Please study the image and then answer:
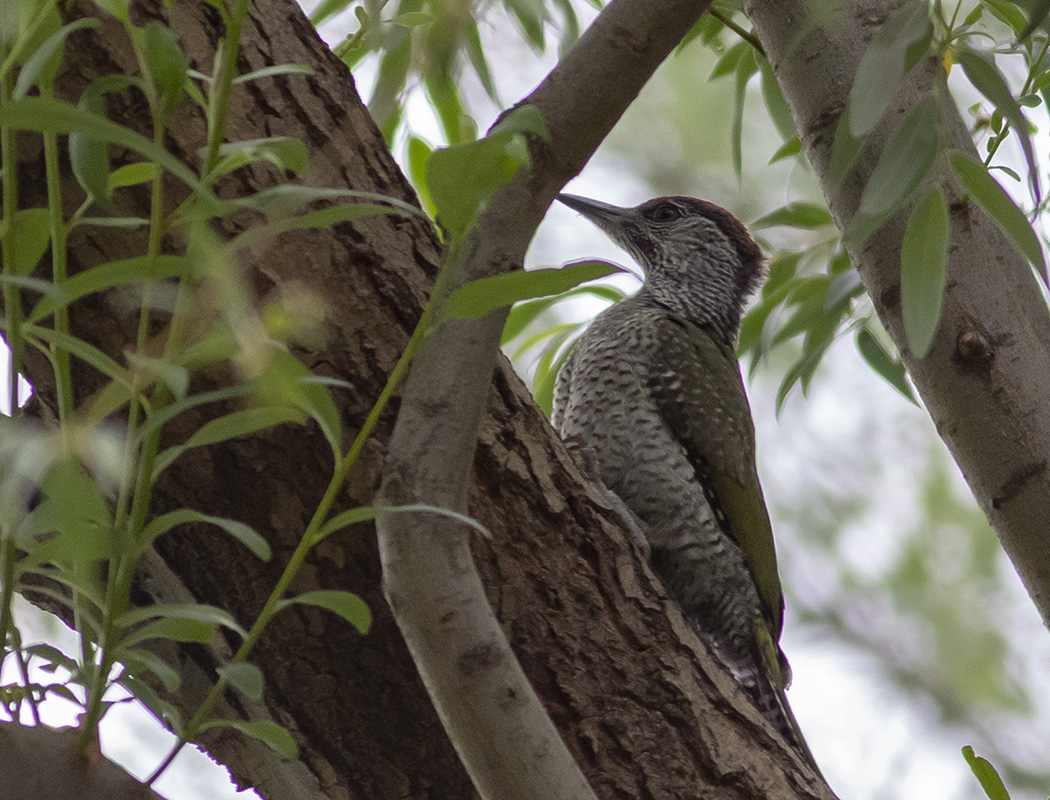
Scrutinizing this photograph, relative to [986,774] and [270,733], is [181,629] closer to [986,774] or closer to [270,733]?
[270,733]

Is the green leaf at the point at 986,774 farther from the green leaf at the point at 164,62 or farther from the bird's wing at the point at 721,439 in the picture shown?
the bird's wing at the point at 721,439

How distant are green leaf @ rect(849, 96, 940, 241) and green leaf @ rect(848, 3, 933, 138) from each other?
0.05 meters

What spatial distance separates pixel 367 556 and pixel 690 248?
232cm

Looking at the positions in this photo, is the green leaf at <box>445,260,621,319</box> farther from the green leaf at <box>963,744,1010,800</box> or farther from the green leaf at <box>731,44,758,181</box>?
the green leaf at <box>731,44,758,181</box>

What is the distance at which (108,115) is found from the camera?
4.24 ft

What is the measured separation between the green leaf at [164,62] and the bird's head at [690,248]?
2.62 metres

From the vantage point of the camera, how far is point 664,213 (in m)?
3.59

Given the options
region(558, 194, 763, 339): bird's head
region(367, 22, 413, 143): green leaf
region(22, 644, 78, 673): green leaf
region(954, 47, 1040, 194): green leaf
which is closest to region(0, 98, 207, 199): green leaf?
region(22, 644, 78, 673): green leaf

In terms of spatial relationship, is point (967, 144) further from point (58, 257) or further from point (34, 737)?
point (34, 737)

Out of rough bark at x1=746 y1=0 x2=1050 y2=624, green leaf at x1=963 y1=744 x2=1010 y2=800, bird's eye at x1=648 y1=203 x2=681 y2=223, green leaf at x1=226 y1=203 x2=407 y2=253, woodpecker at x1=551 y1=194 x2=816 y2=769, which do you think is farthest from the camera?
bird's eye at x1=648 y1=203 x2=681 y2=223

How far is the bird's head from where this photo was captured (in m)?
3.40

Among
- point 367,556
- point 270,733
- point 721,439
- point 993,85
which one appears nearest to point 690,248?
point 721,439

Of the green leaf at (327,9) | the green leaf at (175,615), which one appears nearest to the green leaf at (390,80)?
the green leaf at (327,9)

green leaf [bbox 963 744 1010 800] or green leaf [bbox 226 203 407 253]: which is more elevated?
green leaf [bbox 226 203 407 253]
